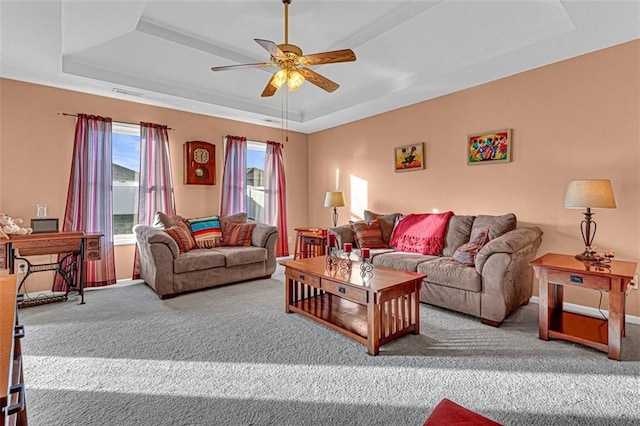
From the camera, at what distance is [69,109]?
400cm

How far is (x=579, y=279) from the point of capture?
2383mm

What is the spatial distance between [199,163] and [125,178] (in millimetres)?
1012

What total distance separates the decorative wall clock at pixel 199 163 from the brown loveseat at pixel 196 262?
1018mm

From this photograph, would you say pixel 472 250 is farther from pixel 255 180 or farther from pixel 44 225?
pixel 44 225

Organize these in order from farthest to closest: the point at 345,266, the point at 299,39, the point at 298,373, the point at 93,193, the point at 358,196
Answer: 1. the point at 358,196
2. the point at 93,193
3. the point at 299,39
4. the point at 345,266
5. the point at 298,373

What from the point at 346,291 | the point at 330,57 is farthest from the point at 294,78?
the point at 346,291

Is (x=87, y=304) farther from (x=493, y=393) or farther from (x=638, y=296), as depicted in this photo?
(x=638, y=296)

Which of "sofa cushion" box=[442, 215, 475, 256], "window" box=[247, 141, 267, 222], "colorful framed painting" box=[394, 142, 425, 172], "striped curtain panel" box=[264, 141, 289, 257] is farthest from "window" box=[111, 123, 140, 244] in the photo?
"sofa cushion" box=[442, 215, 475, 256]

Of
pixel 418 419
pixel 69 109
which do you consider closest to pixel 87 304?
pixel 69 109

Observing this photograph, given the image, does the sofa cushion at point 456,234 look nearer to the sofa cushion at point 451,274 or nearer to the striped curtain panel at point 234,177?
the sofa cushion at point 451,274

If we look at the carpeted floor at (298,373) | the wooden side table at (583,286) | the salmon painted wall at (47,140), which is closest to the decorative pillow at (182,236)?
the salmon painted wall at (47,140)

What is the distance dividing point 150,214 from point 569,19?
198 inches

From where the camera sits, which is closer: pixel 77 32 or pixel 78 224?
pixel 77 32

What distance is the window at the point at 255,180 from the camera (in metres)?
5.76
